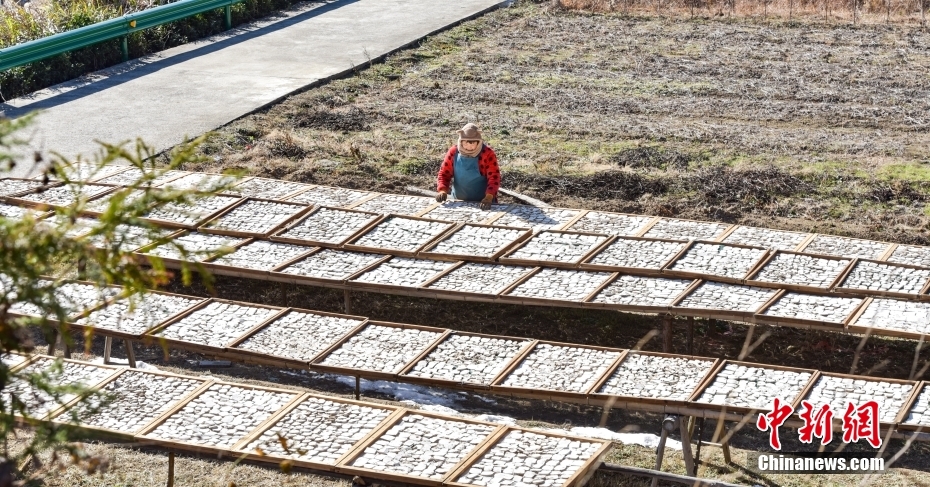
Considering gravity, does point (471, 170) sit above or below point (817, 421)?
above

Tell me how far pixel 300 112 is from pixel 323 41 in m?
4.96

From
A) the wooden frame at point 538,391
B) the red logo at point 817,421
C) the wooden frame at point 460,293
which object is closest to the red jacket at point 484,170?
the wooden frame at point 460,293

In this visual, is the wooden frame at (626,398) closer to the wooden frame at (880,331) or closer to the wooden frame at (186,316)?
the wooden frame at (880,331)

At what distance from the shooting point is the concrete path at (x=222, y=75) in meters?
17.0

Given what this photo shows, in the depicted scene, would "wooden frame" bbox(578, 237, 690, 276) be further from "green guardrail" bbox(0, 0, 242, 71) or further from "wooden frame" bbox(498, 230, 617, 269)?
Answer: "green guardrail" bbox(0, 0, 242, 71)

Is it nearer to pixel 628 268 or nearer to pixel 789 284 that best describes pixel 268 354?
pixel 628 268

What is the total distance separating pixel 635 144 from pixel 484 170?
4.13 metres

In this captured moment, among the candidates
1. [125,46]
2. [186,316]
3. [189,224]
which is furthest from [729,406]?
[125,46]

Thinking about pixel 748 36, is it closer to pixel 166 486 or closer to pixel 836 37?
pixel 836 37

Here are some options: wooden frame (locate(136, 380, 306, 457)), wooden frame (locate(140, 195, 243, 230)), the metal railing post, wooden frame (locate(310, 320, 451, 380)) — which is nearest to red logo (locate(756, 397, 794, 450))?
wooden frame (locate(310, 320, 451, 380))

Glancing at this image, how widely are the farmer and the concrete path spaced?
4.94 m

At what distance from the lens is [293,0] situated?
2636 centimetres

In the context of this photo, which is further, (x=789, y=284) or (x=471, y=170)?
(x=471, y=170)

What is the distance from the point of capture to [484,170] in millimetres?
12680
